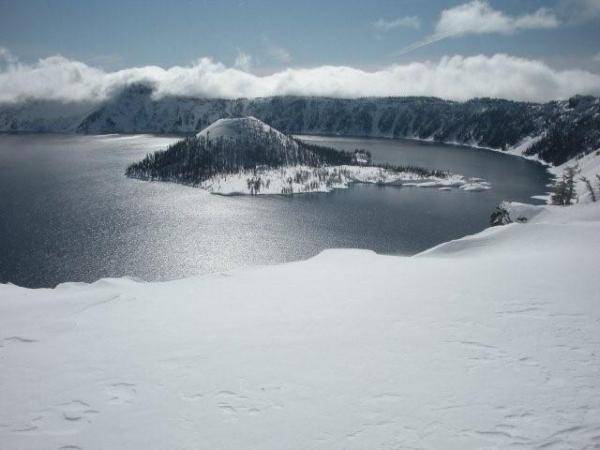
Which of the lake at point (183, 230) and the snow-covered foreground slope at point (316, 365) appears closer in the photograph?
the snow-covered foreground slope at point (316, 365)

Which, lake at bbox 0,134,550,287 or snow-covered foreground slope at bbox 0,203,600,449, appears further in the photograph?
lake at bbox 0,134,550,287

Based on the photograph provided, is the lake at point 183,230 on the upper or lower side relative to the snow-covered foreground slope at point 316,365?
lower

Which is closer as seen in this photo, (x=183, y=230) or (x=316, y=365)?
(x=316, y=365)

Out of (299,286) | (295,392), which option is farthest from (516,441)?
(299,286)

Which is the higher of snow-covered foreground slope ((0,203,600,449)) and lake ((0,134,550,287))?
snow-covered foreground slope ((0,203,600,449))

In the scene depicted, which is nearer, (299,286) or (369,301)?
(369,301)

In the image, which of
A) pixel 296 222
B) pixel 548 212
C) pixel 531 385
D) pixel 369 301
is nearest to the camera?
pixel 531 385

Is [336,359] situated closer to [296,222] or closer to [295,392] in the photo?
[295,392]

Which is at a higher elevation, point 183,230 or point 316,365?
point 316,365
